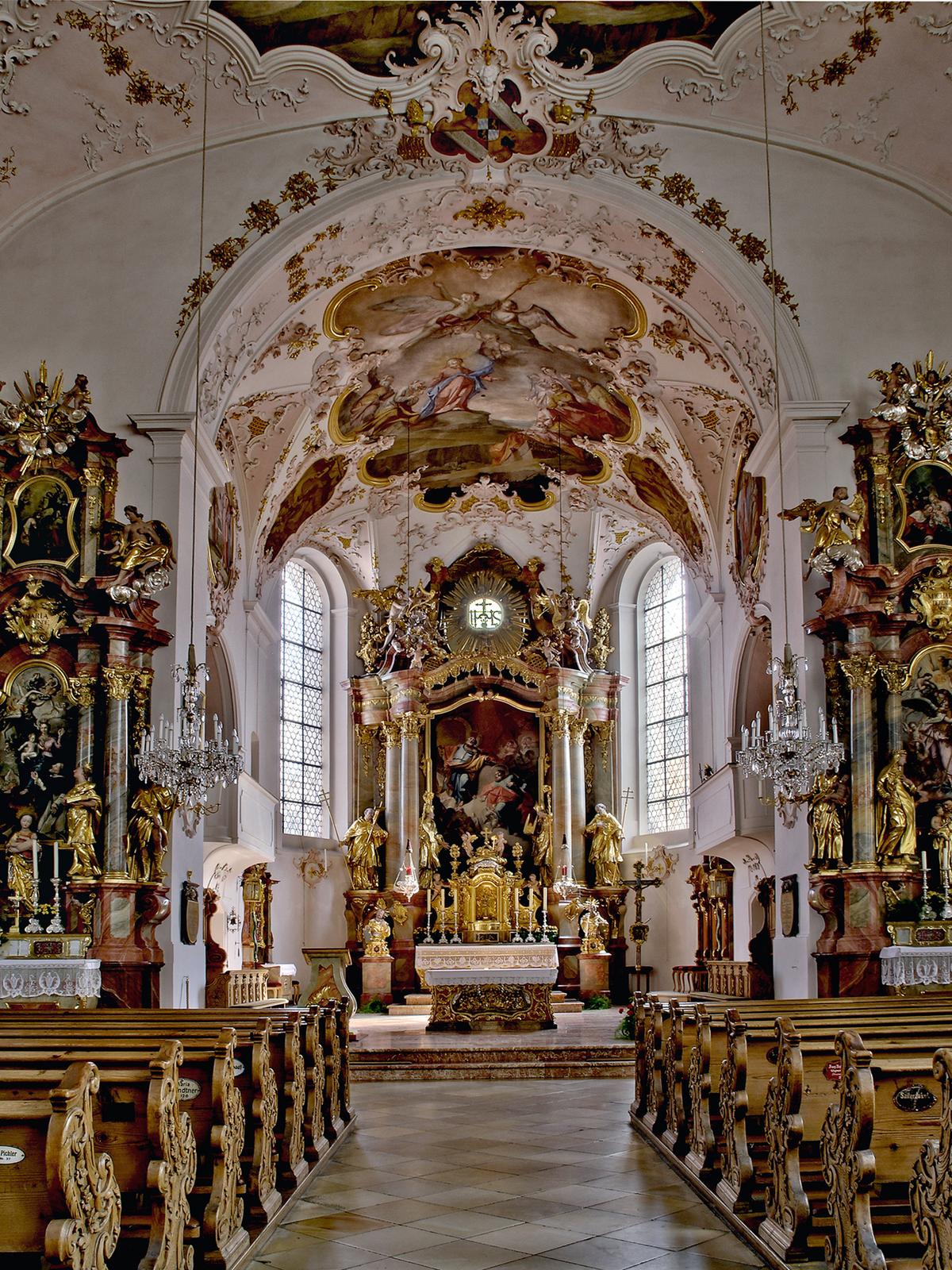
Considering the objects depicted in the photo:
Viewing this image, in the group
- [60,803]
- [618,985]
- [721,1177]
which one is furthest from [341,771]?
[721,1177]

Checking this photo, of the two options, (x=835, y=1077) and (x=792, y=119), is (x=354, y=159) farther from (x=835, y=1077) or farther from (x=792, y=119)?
(x=835, y=1077)

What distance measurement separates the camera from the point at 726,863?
20.2 m

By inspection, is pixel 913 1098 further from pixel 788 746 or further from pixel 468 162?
pixel 468 162

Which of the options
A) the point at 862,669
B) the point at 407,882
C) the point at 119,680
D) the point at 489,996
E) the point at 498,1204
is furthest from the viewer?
the point at 407,882

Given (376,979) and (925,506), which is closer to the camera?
(925,506)

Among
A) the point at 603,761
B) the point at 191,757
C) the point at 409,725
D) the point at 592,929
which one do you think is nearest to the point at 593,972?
the point at 592,929

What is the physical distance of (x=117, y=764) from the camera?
12531 mm

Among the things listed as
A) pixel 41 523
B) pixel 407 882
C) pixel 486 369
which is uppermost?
pixel 486 369

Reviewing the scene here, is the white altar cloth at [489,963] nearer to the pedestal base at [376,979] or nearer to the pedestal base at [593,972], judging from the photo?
the pedestal base at [593,972]

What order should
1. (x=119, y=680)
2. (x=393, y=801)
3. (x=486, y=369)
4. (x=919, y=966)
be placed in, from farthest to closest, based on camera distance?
(x=393, y=801), (x=486, y=369), (x=119, y=680), (x=919, y=966)

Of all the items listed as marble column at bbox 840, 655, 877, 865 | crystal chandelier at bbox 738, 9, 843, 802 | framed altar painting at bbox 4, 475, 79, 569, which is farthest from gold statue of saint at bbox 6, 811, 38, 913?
marble column at bbox 840, 655, 877, 865

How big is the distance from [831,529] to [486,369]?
24.8ft

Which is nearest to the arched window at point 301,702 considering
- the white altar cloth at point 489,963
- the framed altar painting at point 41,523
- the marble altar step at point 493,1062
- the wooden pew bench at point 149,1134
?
the white altar cloth at point 489,963

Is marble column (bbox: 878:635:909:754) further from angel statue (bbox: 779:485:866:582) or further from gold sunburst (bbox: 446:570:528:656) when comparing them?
gold sunburst (bbox: 446:570:528:656)
